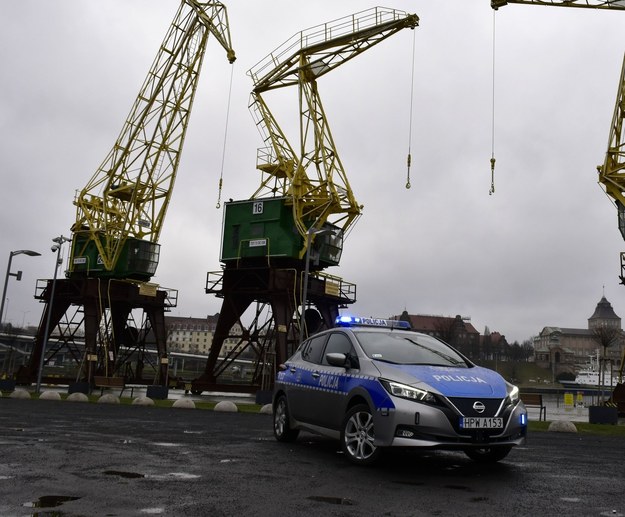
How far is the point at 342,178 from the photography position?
3931cm

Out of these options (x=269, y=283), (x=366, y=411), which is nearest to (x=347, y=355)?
(x=366, y=411)

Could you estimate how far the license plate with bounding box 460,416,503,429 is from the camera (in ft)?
23.5

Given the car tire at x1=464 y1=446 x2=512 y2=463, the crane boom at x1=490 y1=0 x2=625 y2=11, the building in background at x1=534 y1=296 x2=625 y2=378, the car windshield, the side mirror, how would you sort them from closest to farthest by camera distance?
the car tire at x1=464 y1=446 x2=512 y2=463 → the side mirror → the car windshield → the crane boom at x1=490 y1=0 x2=625 y2=11 → the building in background at x1=534 y1=296 x2=625 y2=378

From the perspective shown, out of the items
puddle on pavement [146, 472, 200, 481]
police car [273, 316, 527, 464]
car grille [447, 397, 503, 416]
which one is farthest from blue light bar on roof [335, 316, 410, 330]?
puddle on pavement [146, 472, 200, 481]

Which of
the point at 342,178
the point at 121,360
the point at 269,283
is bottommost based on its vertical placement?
the point at 121,360

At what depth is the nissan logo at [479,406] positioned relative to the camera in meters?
7.28

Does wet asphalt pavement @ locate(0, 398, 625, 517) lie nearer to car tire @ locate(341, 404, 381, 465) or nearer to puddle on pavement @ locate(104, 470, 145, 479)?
puddle on pavement @ locate(104, 470, 145, 479)

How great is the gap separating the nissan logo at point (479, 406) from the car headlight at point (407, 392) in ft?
1.62

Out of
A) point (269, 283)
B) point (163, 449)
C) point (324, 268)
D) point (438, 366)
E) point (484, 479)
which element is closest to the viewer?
point (484, 479)

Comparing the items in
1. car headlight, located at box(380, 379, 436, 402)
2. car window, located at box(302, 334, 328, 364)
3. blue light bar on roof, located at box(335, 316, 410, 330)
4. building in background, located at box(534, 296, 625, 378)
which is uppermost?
building in background, located at box(534, 296, 625, 378)

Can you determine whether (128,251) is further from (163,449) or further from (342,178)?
(163,449)

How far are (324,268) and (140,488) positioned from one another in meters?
34.3

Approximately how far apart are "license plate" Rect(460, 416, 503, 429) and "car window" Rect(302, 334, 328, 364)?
2890 mm

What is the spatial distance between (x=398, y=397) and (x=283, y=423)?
333cm
